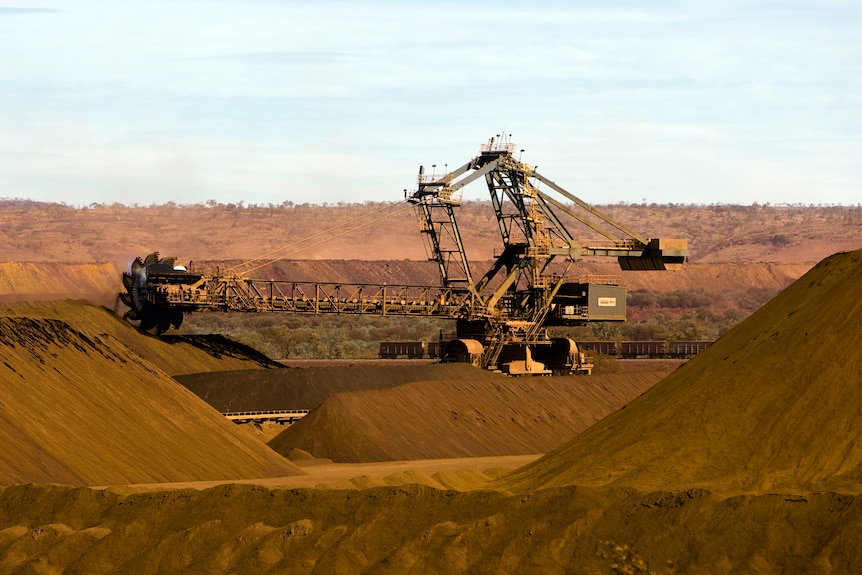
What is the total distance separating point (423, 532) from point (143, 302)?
1777 inches

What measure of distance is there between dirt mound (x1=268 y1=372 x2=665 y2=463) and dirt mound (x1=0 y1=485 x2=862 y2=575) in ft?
78.8

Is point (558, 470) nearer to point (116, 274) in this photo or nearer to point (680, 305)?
point (116, 274)

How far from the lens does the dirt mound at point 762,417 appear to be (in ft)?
107

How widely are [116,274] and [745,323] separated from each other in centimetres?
4164

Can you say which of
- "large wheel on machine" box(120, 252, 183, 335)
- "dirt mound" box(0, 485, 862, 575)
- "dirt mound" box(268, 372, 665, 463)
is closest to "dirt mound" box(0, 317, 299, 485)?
"dirt mound" box(0, 485, 862, 575)

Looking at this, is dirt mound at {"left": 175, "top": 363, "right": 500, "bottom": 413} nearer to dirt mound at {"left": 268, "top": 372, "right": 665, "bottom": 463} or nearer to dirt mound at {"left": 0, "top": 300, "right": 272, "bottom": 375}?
dirt mound at {"left": 268, "top": 372, "right": 665, "bottom": 463}

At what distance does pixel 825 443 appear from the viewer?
3250cm

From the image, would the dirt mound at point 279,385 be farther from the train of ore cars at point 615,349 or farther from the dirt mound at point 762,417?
the train of ore cars at point 615,349

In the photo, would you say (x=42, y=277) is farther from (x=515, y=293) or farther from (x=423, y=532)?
(x=423, y=532)

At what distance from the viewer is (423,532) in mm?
27594

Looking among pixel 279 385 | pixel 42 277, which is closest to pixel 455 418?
pixel 279 385

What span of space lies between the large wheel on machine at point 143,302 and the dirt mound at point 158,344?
4.10ft

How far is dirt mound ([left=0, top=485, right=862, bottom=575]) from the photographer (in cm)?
2491

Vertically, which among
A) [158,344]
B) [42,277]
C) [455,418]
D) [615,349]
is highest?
[42,277]
